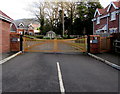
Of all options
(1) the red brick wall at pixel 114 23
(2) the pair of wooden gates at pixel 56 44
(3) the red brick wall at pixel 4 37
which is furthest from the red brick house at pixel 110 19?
(3) the red brick wall at pixel 4 37

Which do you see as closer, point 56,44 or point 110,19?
point 56,44

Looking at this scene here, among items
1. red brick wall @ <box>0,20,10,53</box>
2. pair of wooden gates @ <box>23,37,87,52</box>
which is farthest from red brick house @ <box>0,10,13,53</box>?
pair of wooden gates @ <box>23,37,87,52</box>

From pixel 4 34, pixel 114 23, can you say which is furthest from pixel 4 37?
pixel 114 23

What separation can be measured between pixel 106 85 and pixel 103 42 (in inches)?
481

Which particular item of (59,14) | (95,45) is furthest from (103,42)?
(59,14)

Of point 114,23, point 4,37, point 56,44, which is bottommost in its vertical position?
point 56,44

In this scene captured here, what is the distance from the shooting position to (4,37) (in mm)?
13492

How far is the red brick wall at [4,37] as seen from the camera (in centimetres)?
1306

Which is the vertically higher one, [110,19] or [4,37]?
[110,19]

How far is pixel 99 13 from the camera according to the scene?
3052 centimetres

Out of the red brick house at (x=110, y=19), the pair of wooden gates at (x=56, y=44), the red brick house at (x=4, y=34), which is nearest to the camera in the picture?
the red brick house at (x=4, y=34)

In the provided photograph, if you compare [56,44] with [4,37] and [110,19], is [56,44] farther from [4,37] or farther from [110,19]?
[110,19]

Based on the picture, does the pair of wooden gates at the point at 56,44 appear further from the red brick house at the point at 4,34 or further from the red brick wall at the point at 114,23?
the red brick wall at the point at 114,23

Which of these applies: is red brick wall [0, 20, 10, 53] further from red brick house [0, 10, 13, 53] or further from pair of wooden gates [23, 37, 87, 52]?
pair of wooden gates [23, 37, 87, 52]
